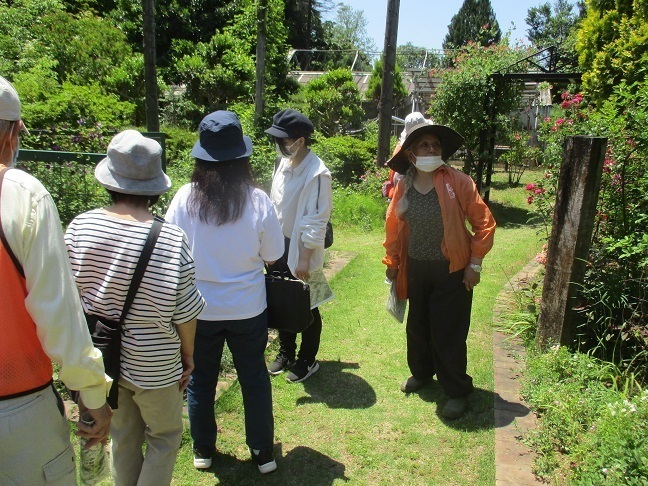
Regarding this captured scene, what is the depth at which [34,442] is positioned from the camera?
5.48 feet

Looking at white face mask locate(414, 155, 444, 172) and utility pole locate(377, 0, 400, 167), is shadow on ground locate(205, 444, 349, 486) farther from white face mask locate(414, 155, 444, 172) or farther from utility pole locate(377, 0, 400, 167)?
utility pole locate(377, 0, 400, 167)

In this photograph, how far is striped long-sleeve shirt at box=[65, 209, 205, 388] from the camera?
2148 millimetres

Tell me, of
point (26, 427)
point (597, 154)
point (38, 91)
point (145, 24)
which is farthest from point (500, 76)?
point (26, 427)

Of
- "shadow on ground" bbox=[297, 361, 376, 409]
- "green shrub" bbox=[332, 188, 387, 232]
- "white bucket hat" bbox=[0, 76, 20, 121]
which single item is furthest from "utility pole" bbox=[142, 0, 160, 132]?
"white bucket hat" bbox=[0, 76, 20, 121]

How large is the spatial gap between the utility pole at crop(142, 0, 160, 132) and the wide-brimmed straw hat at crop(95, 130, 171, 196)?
7346 mm

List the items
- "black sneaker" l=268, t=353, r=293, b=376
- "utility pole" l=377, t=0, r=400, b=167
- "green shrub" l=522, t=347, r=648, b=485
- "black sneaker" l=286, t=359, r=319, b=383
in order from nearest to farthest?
"green shrub" l=522, t=347, r=648, b=485, "black sneaker" l=286, t=359, r=319, b=383, "black sneaker" l=268, t=353, r=293, b=376, "utility pole" l=377, t=0, r=400, b=167

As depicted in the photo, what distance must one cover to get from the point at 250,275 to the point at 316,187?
98 centimetres

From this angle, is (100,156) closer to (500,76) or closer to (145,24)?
(145,24)

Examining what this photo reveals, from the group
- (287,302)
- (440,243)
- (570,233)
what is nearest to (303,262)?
(287,302)

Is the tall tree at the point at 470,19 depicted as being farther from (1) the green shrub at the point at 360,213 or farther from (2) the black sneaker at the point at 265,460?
(2) the black sneaker at the point at 265,460

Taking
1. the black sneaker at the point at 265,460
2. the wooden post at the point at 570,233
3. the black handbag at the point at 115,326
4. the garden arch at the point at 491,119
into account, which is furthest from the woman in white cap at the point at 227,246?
the garden arch at the point at 491,119

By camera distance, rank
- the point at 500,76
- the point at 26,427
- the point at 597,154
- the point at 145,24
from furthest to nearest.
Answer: the point at 500,76 < the point at 145,24 < the point at 597,154 < the point at 26,427

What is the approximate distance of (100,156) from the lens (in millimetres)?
4988

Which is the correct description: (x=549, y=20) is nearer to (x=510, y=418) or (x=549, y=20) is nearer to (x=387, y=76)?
(x=387, y=76)
